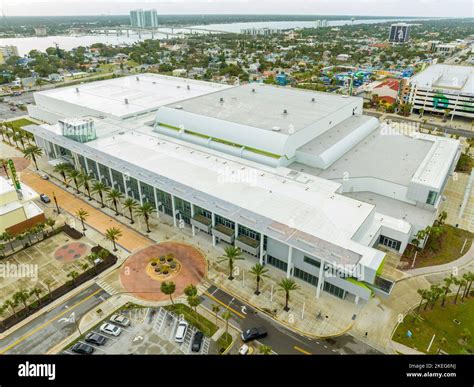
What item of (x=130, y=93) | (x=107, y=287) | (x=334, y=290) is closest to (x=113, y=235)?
(x=107, y=287)

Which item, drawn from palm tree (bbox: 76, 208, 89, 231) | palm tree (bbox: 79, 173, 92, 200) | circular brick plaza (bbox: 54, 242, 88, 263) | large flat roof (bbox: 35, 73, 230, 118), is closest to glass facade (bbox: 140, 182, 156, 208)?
palm tree (bbox: 76, 208, 89, 231)

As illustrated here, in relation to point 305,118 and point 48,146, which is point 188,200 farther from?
point 48,146

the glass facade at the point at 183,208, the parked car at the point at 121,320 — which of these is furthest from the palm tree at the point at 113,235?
the parked car at the point at 121,320

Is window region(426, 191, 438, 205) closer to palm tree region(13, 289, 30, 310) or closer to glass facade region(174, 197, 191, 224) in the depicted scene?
glass facade region(174, 197, 191, 224)

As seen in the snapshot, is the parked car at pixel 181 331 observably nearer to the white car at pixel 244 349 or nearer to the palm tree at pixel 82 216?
the white car at pixel 244 349

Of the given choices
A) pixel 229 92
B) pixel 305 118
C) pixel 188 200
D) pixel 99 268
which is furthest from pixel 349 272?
pixel 229 92
